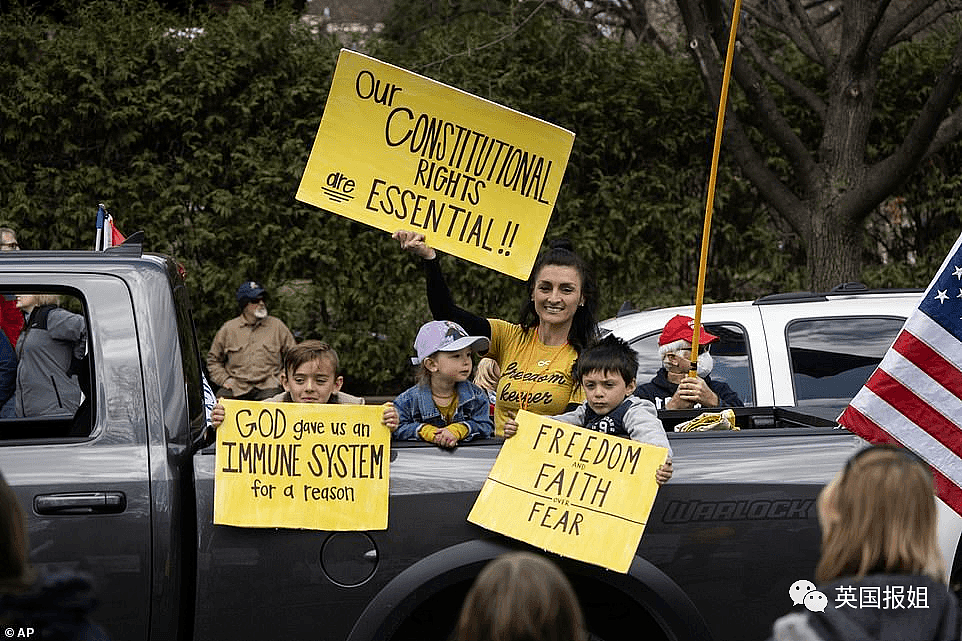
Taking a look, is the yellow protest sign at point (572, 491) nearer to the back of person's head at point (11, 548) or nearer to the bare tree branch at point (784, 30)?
the back of person's head at point (11, 548)

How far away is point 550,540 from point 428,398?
0.80 metres

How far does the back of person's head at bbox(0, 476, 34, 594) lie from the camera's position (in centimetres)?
234

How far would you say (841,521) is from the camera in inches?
103

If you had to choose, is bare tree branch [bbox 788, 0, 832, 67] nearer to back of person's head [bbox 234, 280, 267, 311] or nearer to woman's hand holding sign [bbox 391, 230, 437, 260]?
back of person's head [bbox 234, 280, 267, 311]

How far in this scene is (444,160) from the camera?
4578 mm

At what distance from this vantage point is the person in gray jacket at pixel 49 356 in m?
5.34

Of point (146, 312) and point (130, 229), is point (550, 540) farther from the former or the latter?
point (130, 229)

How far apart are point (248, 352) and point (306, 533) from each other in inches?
249

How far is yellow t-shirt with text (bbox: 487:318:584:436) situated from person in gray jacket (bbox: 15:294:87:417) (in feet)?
6.28

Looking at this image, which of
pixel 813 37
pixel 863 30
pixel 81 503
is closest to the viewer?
pixel 81 503

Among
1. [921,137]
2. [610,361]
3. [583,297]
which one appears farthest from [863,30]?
[610,361]

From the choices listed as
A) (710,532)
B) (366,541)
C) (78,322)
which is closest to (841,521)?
(710,532)

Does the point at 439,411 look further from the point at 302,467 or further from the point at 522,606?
the point at 522,606

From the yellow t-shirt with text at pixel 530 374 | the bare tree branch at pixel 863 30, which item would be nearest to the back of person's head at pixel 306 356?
the yellow t-shirt with text at pixel 530 374
